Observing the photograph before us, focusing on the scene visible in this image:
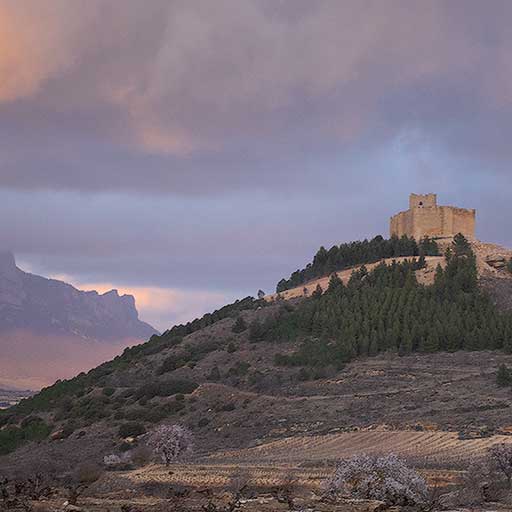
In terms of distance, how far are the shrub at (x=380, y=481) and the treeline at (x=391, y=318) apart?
113 feet

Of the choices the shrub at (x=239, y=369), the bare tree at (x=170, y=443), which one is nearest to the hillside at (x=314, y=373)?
the shrub at (x=239, y=369)

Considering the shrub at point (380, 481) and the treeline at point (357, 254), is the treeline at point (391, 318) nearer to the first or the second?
the treeline at point (357, 254)

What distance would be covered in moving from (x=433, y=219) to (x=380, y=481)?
68.9 meters

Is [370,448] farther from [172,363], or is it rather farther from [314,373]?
[172,363]

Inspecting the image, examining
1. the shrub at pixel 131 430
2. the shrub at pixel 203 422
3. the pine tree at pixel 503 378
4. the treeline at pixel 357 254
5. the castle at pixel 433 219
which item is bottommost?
the shrub at pixel 131 430

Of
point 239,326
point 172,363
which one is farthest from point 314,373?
point 239,326

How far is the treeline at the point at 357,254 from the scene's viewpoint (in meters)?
81.1

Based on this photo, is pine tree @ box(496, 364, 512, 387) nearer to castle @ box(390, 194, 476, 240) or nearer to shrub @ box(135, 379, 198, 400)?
shrub @ box(135, 379, 198, 400)

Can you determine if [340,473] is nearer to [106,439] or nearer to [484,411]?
[484,411]

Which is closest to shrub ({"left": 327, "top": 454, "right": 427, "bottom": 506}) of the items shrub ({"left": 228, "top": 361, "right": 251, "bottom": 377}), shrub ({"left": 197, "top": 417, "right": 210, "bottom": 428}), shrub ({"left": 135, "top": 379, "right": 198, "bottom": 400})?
shrub ({"left": 197, "top": 417, "right": 210, "bottom": 428})

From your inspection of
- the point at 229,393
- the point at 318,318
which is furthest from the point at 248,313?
the point at 229,393

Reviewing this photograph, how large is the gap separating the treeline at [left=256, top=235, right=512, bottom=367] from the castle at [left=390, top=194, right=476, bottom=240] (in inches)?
496

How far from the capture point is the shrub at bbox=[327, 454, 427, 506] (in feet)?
63.1

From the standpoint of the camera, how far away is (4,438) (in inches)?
1946
